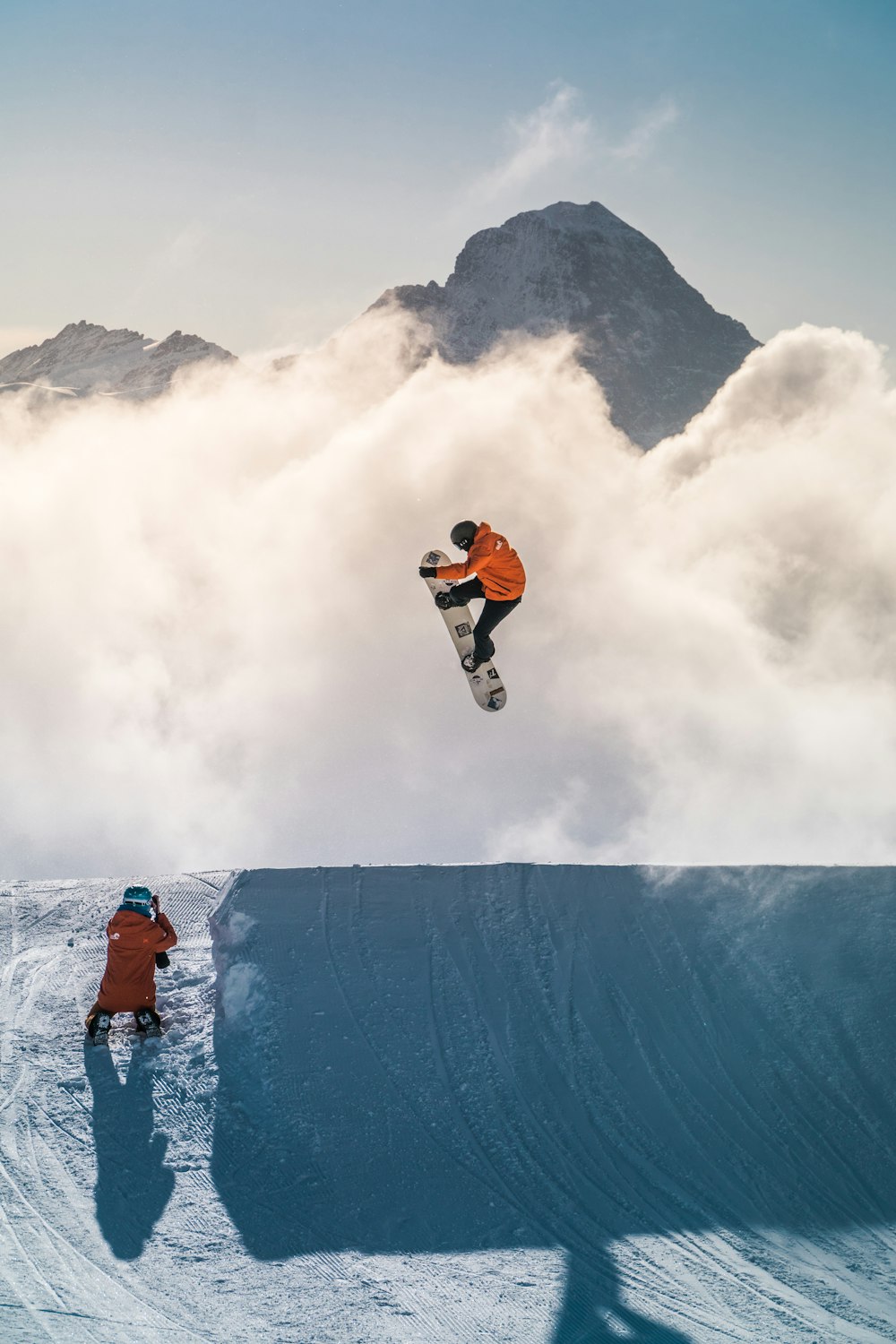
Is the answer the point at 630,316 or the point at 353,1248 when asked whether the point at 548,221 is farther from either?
the point at 353,1248

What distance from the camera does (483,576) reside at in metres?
9.89

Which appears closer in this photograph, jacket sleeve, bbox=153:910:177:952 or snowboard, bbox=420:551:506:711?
jacket sleeve, bbox=153:910:177:952

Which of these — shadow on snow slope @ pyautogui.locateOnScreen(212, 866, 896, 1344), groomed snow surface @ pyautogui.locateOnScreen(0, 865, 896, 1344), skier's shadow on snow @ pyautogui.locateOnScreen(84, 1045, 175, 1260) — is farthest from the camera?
shadow on snow slope @ pyautogui.locateOnScreen(212, 866, 896, 1344)

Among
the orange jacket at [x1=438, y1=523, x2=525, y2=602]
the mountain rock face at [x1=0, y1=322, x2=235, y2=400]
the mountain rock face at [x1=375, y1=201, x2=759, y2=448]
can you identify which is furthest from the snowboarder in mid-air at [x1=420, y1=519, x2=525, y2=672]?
the mountain rock face at [x1=0, y1=322, x2=235, y2=400]

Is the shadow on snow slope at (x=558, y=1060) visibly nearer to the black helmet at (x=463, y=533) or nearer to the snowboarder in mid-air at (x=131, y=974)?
the snowboarder in mid-air at (x=131, y=974)

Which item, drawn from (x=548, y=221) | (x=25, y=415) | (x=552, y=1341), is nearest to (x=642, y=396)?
(x=548, y=221)

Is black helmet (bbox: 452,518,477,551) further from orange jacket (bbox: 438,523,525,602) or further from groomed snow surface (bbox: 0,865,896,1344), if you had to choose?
groomed snow surface (bbox: 0,865,896,1344)

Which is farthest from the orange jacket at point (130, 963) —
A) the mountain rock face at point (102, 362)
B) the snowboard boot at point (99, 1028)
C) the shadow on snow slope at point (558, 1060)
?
the mountain rock face at point (102, 362)

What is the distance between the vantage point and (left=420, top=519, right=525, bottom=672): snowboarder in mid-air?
9.42 metres

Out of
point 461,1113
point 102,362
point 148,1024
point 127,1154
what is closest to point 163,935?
point 148,1024

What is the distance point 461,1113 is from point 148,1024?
279cm

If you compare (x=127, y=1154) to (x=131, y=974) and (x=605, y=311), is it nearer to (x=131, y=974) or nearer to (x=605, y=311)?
(x=131, y=974)

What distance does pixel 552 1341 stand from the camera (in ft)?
17.9

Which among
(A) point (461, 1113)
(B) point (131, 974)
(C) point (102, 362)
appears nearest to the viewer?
(A) point (461, 1113)
